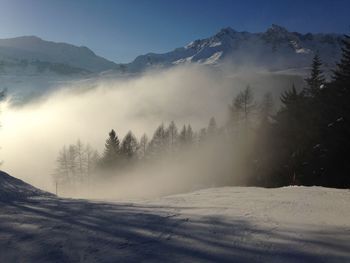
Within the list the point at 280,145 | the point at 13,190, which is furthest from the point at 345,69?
the point at 13,190

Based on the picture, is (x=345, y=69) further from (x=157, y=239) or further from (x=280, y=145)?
(x=157, y=239)

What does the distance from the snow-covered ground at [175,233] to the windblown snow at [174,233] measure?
0.06 ft

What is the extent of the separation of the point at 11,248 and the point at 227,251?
452cm

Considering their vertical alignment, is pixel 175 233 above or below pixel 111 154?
below

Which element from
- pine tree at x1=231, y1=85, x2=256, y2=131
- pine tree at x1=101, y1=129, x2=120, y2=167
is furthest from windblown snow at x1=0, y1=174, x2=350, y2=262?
pine tree at x1=231, y1=85, x2=256, y2=131

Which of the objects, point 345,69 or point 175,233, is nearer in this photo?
point 175,233

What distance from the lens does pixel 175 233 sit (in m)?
8.47

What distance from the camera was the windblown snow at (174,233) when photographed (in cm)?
712

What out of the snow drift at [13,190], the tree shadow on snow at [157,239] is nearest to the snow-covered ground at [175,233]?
the tree shadow on snow at [157,239]

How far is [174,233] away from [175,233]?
0.08ft

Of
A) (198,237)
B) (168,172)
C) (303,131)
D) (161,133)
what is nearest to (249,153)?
(303,131)

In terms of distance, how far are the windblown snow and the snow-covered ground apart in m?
0.02

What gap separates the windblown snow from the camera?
7.12 metres

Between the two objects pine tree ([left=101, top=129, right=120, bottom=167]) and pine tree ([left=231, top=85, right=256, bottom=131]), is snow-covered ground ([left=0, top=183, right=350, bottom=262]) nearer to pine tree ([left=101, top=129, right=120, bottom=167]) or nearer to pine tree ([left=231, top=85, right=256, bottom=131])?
pine tree ([left=101, top=129, right=120, bottom=167])
